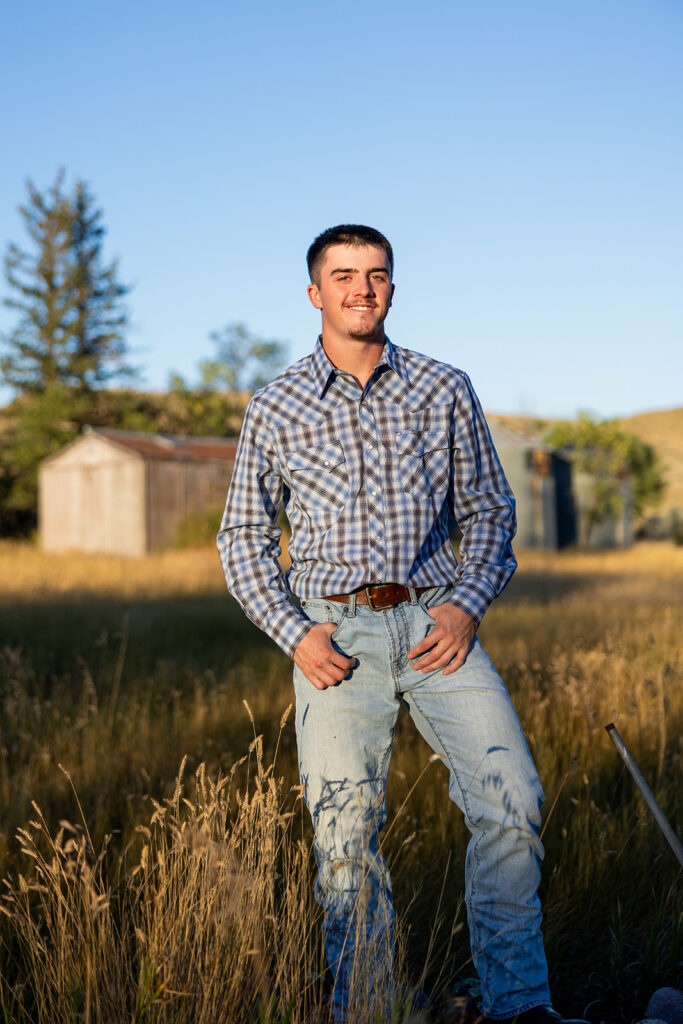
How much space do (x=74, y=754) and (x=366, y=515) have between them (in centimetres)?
285

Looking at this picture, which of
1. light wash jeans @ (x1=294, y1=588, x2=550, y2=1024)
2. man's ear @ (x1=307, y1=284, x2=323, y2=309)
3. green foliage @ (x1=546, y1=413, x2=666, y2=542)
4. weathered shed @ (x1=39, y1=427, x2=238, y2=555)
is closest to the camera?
light wash jeans @ (x1=294, y1=588, x2=550, y2=1024)

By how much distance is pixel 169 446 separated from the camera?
2731 cm

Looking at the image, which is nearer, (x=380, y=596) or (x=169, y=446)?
(x=380, y=596)

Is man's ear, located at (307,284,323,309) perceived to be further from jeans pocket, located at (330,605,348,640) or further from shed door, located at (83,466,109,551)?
shed door, located at (83,466,109,551)

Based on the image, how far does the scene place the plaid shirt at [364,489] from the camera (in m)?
2.69

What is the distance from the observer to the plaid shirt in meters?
2.69

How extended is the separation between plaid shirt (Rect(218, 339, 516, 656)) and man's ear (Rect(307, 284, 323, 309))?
0.49 ft

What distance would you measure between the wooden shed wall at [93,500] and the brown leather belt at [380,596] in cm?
2408

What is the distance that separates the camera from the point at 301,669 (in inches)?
104

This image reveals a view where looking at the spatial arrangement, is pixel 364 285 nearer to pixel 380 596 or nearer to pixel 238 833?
pixel 380 596

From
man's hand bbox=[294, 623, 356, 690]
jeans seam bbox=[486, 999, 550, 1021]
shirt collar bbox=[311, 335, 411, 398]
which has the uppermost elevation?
shirt collar bbox=[311, 335, 411, 398]

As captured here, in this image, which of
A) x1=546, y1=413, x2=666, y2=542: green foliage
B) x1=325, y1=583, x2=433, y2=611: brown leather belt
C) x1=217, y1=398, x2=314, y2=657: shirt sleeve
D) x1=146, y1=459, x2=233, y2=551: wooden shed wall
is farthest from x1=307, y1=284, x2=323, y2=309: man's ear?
x1=546, y1=413, x2=666, y2=542: green foliage

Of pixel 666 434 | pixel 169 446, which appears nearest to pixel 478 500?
pixel 169 446

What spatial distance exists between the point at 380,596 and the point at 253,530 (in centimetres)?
47
